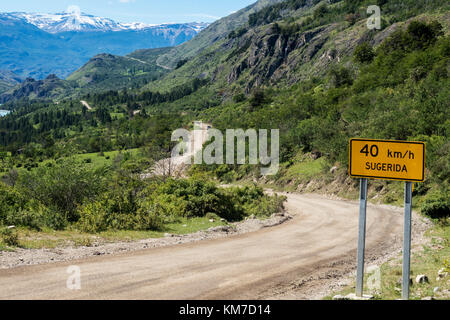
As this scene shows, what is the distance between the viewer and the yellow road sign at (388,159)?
8227 millimetres

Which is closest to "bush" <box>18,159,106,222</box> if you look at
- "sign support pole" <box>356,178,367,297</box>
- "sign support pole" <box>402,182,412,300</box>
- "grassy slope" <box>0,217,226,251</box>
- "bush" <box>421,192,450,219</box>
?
"grassy slope" <box>0,217,226,251</box>

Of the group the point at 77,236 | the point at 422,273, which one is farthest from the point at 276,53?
the point at 422,273

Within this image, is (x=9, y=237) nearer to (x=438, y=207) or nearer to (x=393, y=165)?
(x=393, y=165)

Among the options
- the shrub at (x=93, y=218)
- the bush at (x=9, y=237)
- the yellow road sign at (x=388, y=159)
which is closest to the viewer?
the yellow road sign at (x=388, y=159)

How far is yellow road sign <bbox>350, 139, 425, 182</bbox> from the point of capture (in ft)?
27.0

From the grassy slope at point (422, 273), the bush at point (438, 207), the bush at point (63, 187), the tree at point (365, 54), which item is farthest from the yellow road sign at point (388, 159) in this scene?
the tree at point (365, 54)

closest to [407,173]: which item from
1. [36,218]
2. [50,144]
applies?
[36,218]

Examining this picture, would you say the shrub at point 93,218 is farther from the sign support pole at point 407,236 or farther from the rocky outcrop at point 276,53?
the rocky outcrop at point 276,53

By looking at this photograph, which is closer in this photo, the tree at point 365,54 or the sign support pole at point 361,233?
the sign support pole at point 361,233

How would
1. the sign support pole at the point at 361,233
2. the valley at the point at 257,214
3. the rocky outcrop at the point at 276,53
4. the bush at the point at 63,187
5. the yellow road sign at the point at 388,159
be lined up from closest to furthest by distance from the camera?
the yellow road sign at the point at 388,159
the sign support pole at the point at 361,233
the valley at the point at 257,214
the bush at the point at 63,187
the rocky outcrop at the point at 276,53

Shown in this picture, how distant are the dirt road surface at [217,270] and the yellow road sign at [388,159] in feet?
12.1

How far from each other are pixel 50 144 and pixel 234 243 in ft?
586

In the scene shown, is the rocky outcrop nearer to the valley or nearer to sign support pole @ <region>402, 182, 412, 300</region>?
the valley

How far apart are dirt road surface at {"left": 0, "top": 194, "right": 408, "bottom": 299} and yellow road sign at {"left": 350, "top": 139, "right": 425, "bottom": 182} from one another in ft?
12.1
